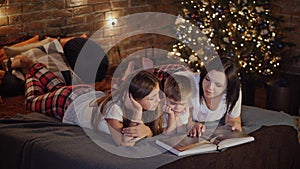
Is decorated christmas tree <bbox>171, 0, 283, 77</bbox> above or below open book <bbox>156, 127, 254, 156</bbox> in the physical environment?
above

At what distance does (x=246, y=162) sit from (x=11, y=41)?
2.55m

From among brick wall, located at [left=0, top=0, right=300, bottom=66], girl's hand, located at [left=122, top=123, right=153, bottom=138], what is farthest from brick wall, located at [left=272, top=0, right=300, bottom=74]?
girl's hand, located at [left=122, top=123, right=153, bottom=138]

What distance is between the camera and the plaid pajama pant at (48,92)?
3.50m

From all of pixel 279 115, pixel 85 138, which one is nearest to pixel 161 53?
pixel 279 115

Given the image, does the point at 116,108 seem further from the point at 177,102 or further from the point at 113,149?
the point at 177,102

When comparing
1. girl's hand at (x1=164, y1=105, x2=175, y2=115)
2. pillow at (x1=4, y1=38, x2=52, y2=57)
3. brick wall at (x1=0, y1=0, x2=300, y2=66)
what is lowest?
girl's hand at (x1=164, y1=105, x2=175, y2=115)

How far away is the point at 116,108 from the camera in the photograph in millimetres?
2939

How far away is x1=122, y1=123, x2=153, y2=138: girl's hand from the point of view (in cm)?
292

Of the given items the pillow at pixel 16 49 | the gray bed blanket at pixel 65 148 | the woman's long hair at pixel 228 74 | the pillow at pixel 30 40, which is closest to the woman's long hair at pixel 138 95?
the gray bed blanket at pixel 65 148

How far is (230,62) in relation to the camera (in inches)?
124

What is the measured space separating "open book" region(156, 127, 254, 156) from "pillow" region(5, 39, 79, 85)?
5.11 ft

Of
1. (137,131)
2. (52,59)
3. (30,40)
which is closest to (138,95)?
(137,131)

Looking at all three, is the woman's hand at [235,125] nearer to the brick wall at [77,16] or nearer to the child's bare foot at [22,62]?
the child's bare foot at [22,62]

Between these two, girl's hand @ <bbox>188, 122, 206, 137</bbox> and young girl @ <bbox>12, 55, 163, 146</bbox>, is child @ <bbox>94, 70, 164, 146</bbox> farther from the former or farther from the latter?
girl's hand @ <bbox>188, 122, 206, 137</bbox>
